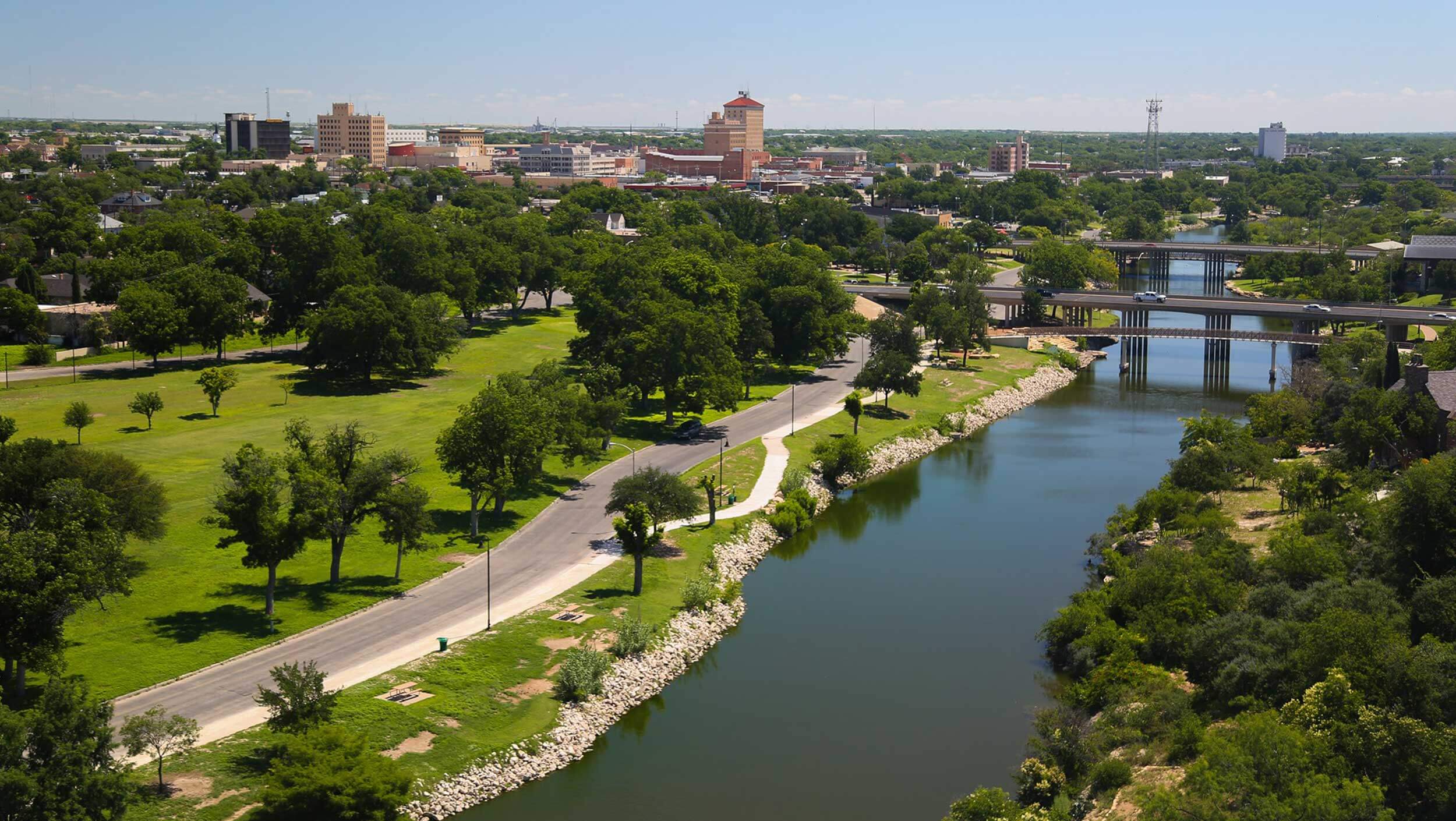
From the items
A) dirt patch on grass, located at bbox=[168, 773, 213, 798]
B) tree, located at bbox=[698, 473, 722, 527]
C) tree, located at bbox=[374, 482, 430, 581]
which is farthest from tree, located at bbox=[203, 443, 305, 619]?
tree, located at bbox=[698, 473, 722, 527]

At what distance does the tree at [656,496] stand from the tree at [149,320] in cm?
4139

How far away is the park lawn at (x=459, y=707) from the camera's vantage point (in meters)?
35.5

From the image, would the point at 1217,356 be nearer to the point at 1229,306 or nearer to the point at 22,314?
the point at 1229,306

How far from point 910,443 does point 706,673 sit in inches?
1356

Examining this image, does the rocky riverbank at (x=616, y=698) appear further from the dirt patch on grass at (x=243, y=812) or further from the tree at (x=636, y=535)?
the dirt patch on grass at (x=243, y=812)

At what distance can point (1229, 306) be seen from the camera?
10962cm

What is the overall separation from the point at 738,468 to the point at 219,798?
37.2 metres

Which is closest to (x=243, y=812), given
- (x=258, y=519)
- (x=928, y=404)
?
(x=258, y=519)

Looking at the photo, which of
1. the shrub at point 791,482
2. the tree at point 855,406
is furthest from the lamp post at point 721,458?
the tree at point 855,406

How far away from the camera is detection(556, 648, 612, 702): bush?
4303 cm

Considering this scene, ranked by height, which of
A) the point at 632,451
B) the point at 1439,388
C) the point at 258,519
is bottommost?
the point at 632,451

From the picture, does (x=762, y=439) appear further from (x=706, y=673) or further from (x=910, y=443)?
(x=706, y=673)

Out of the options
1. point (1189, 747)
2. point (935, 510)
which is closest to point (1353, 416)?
point (935, 510)

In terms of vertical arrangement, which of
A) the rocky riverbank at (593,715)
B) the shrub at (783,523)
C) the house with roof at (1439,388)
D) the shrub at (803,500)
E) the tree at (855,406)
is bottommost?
the rocky riverbank at (593,715)
